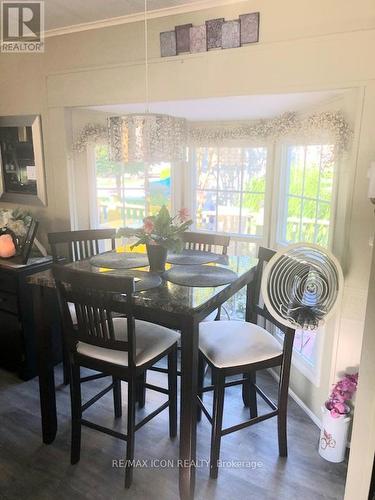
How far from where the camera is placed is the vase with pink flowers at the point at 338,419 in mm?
1997

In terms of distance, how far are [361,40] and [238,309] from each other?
2145 millimetres

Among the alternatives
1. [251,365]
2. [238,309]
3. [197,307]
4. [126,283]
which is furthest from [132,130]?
[238,309]

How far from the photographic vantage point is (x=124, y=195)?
3377 millimetres

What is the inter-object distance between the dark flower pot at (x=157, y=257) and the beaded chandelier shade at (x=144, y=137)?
476 mm

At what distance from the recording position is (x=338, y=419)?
1989mm

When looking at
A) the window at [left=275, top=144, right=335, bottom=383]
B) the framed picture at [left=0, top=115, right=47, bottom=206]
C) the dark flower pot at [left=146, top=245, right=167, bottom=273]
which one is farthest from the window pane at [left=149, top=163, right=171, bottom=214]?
the dark flower pot at [left=146, top=245, right=167, bottom=273]

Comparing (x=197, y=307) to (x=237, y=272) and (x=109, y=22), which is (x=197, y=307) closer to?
(x=237, y=272)

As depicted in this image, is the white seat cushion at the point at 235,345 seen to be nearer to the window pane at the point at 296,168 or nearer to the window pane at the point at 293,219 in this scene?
the window pane at the point at 293,219

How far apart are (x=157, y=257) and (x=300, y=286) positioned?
31.5 inches

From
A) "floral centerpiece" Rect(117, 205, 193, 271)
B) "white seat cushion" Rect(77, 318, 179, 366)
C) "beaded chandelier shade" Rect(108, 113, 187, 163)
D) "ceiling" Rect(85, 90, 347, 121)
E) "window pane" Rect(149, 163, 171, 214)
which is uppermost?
"ceiling" Rect(85, 90, 347, 121)

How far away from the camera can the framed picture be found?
303 centimetres

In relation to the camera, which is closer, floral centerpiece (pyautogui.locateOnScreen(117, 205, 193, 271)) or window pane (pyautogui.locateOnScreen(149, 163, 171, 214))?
floral centerpiece (pyautogui.locateOnScreen(117, 205, 193, 271))

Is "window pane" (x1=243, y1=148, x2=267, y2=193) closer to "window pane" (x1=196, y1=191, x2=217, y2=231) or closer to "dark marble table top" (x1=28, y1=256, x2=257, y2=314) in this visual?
"window pane" (x1=196, y1=191, x2=217, y2=231)

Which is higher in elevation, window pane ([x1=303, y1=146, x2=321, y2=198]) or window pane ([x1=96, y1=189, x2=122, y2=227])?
window pane ([x1=303, y1=146, x2=321, y2=198])
